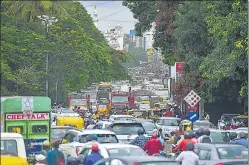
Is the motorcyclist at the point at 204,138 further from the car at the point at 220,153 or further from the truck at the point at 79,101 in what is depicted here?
the truck at the point at 79,101

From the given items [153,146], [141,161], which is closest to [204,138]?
[153,146]

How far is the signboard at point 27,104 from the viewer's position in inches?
864

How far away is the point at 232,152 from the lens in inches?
753

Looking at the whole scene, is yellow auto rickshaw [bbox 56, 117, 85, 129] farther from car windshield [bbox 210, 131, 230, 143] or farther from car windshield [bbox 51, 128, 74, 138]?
car windshield [bbox 210, 131, 230, 143]

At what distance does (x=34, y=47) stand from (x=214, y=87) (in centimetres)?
2146

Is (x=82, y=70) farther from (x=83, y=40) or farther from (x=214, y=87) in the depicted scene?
(x=214, y=87)

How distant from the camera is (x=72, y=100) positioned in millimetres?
82438

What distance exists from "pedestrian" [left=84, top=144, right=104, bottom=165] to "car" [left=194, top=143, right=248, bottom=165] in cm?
292

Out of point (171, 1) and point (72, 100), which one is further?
point (72, 100)

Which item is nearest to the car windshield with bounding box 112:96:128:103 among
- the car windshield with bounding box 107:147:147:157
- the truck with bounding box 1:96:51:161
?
the truck with bounding box 1:96:51:161

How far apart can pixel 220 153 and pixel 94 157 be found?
3.32 m

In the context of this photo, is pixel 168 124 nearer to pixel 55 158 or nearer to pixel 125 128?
pixel 125 128

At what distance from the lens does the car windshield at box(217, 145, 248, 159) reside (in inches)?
745

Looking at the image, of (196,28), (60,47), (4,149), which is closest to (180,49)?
(196,28)
